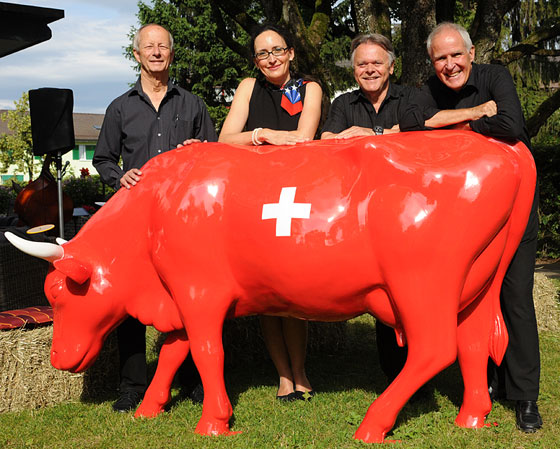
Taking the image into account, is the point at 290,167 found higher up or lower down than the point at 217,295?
higher up

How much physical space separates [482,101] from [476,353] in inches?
60.8

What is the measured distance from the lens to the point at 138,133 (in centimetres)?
450

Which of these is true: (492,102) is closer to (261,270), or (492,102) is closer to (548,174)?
(261,270)

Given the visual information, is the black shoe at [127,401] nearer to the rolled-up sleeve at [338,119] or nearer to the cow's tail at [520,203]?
the rolled-up sleeve at [338,119]

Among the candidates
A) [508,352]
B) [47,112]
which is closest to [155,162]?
[508,352]

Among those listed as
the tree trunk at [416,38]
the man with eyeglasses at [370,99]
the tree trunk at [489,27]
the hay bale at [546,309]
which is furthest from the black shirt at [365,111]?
the tree trunk at [489,27]

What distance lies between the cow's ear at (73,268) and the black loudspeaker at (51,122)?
15.0ft

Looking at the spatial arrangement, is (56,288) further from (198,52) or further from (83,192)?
(198,52)

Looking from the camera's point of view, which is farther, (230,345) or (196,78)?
(196,78)

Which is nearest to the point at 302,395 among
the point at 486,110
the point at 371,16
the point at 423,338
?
the point at 423,338

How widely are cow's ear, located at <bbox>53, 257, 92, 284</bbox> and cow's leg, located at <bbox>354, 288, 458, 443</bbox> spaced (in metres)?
1.90

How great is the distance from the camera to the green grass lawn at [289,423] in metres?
3.69

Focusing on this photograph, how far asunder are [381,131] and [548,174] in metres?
8.84

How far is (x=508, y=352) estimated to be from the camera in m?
3.88
